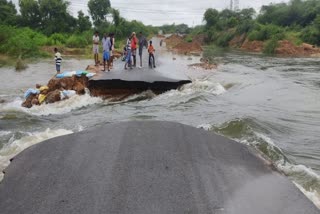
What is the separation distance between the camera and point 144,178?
416cm

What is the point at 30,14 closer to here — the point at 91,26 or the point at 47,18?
the point at 47,18

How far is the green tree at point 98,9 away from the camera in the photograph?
65750mm

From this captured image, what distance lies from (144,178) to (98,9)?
64968mm

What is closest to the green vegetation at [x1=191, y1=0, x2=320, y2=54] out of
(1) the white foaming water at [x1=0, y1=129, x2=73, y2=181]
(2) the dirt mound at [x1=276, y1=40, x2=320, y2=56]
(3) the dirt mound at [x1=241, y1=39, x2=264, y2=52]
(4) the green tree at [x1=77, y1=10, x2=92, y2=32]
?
(3) the dirt mound at [x1=241, y1=39, x2=264, y2=52]

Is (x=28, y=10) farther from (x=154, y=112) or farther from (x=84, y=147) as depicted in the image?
(x=84, y=147)

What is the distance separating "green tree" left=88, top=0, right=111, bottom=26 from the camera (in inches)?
2589

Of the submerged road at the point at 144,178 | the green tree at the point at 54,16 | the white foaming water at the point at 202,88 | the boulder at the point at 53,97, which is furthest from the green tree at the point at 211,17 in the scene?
the submerged road at the point at 144,178

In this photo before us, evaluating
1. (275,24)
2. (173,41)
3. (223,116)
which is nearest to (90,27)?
(173,41)

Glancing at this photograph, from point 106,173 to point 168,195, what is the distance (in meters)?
0.81

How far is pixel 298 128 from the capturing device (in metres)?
9.66

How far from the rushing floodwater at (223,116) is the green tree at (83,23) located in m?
38.6

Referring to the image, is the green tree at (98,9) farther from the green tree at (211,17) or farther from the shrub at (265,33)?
the shrub at (265,33)

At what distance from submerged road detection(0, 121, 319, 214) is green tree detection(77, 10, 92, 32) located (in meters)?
50.3

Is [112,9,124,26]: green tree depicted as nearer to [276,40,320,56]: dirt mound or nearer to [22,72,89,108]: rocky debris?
[276,40,320,56]: dirt mound
